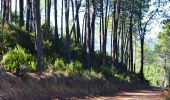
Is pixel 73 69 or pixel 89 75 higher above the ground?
pixel 73 69

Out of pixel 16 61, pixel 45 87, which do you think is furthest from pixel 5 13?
pixel 16 61

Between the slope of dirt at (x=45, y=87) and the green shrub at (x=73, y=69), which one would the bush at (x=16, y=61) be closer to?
the slope of dirt at (x=45, y=87)

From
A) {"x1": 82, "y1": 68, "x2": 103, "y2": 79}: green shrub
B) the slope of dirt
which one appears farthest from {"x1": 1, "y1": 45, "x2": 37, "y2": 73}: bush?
{"x1": 82, "y1": 68, "x2": 103, "y2": 79}: green shrub

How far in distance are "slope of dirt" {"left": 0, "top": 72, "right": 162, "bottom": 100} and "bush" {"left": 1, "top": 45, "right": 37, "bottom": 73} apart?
51 cm

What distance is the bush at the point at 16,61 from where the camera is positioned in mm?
17264

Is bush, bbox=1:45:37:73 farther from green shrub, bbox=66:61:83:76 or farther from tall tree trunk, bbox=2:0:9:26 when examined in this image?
tall tree trunk, bbox=2:0:9:26

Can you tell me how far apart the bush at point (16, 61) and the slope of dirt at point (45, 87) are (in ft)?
1.68

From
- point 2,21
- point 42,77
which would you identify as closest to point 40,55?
point 42,77

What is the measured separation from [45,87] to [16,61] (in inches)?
83.3

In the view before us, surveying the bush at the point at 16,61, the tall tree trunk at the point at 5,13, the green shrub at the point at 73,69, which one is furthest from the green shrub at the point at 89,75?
the tall tree trunk at the point at 5,13

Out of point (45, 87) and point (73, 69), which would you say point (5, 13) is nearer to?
point (73, 69)

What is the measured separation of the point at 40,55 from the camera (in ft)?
67.6

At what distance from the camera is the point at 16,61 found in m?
17.6

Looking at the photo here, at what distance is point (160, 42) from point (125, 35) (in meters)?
19.4
